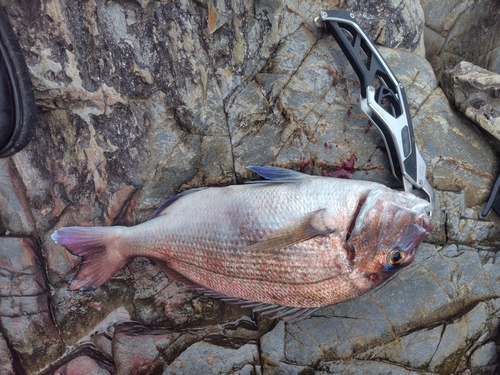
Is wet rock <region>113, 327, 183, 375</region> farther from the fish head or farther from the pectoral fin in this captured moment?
the fish head

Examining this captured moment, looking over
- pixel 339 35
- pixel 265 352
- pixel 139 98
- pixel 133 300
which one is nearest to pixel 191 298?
pixel 133 300

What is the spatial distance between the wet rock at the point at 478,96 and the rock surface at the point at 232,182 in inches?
5.1

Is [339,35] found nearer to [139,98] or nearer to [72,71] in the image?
[139,98]

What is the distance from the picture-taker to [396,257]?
8.64 ft

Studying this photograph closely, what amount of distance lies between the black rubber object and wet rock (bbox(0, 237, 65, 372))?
96 cm

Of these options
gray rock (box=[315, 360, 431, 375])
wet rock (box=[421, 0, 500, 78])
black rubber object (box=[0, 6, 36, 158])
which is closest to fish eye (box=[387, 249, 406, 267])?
gray rock (box=[315, 360, 431, 375])

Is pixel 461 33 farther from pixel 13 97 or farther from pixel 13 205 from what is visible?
pixel 13 205

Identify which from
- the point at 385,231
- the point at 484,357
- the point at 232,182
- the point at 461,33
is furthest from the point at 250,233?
Answer: the point at 461,33

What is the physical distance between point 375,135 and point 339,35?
34.9 inches

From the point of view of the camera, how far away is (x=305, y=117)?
3174 millimetres

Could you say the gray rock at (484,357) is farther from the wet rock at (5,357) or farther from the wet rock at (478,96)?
the wet rock at (5,357)

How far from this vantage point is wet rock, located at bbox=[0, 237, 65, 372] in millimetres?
3271

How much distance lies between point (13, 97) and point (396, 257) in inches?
116

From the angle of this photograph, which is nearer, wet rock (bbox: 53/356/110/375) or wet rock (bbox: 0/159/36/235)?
wet rock (bbox: 0/159/36/235)
